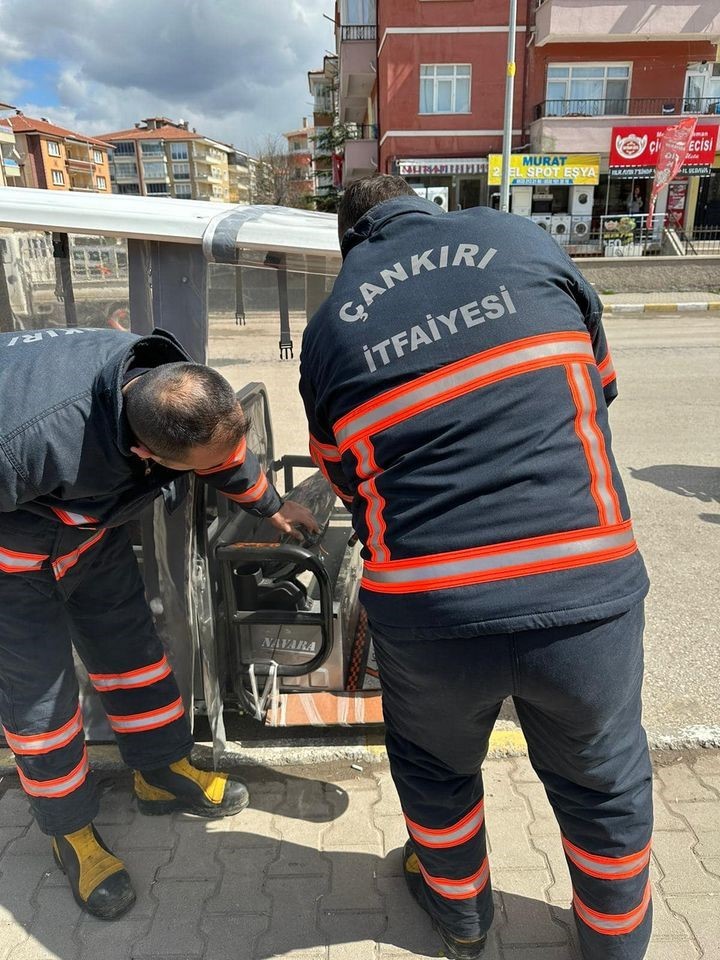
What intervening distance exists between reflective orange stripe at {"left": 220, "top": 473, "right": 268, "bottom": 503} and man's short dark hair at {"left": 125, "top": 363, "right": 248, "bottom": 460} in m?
0.48

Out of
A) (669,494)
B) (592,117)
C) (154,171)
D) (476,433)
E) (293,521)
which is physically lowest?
(669,494)

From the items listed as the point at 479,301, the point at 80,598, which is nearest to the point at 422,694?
the point at 479,301

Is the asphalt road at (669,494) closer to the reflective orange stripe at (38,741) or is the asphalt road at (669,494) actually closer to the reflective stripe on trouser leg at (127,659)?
the reflective stripe on trouser leg at (127,659)

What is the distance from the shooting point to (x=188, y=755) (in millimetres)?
2566

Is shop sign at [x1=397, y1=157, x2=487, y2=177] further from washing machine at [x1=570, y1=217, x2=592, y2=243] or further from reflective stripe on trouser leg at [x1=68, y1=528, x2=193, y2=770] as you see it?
reflective stripe on trouser leg at [x1=68, y1=528, x2=193, y2=770]

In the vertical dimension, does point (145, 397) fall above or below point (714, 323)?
above

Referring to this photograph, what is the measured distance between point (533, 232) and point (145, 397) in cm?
105

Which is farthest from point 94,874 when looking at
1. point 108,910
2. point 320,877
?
point 320,877

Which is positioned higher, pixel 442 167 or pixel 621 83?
pixel 621 83

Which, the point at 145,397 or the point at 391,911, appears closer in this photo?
the point at 145,397

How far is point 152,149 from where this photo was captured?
312 feet

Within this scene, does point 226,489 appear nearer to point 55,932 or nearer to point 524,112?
point 55,932

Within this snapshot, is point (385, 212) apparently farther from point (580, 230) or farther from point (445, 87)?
point (445, 87)

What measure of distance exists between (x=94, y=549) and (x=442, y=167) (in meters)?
24.8
